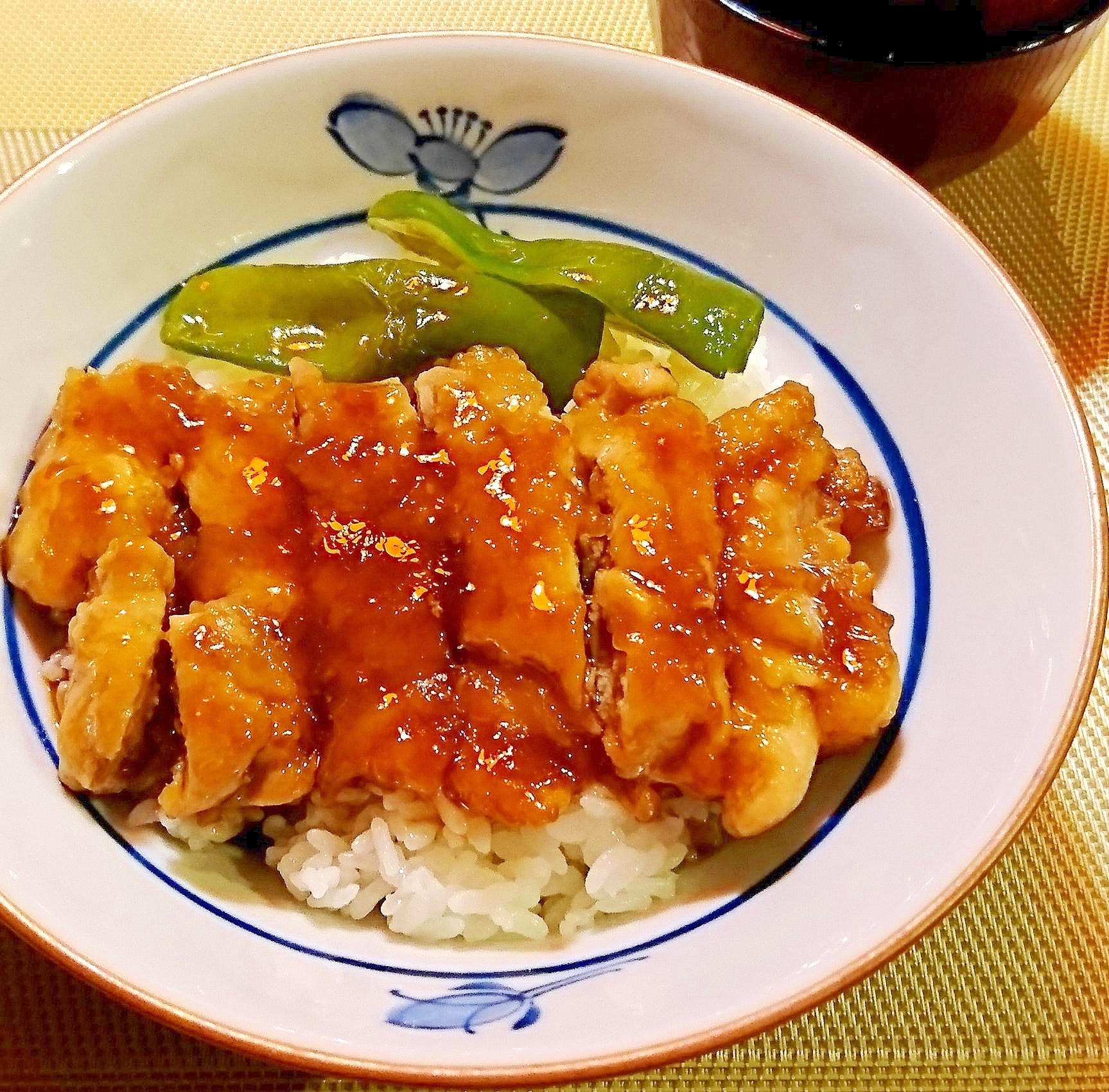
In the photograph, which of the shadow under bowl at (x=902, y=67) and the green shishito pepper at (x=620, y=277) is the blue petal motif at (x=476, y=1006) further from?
the shadow under bowl at (x=902, y=67)

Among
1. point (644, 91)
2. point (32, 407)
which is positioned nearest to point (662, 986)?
point (32, 407)

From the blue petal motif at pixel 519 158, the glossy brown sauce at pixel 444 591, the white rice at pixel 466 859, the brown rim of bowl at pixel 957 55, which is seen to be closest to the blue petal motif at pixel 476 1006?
the white rice at pixel 466 859

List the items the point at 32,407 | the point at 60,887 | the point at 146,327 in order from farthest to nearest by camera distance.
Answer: the point at 146,327, the point at 32,407, the point at 60,887

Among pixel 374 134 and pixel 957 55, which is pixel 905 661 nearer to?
pixel 957 55

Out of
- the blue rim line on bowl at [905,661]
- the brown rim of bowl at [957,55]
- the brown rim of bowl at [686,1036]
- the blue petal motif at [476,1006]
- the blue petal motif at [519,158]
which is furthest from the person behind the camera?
the blue petal motif at [519,158]

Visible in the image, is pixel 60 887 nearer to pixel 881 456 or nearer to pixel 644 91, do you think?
pixel 881 456
